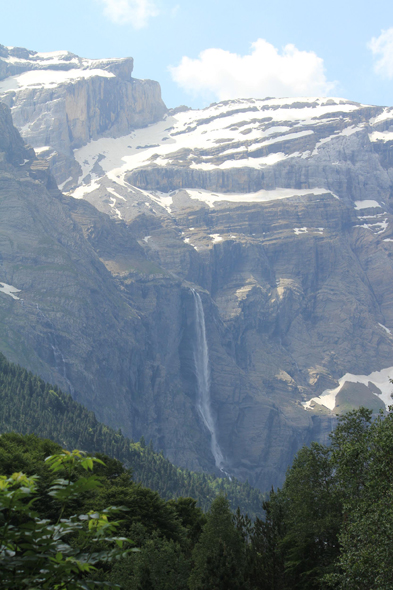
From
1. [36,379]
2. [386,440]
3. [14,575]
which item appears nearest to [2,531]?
[14,575]

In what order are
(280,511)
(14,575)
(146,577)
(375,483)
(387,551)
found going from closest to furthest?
(14,575) → (387,551) → (375,483) → (146,577) → (280,511)

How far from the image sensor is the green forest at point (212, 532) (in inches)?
385

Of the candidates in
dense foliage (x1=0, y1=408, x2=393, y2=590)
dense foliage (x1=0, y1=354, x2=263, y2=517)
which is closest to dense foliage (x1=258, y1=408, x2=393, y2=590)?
dense foliage (x1=0, y1=408, x2=393, y2=590)

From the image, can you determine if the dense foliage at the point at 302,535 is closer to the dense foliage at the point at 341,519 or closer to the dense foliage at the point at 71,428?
the dense foliage at the point at 341,519

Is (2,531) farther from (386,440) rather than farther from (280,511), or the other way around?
(280,511)

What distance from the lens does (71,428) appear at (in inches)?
6486

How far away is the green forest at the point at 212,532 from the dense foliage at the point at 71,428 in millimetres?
→ 94577

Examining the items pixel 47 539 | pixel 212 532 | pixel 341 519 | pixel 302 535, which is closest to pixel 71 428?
pixel 212 532

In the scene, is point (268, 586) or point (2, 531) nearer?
point (2, 531)

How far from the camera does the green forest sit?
9.77m

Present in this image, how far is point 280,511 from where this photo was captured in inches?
2144

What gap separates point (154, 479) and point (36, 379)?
48.5 m

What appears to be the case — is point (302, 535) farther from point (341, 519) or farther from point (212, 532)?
point (212, 532)

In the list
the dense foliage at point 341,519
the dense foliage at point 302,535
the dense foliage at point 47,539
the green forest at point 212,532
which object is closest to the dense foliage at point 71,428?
the green forest at point 212,532
